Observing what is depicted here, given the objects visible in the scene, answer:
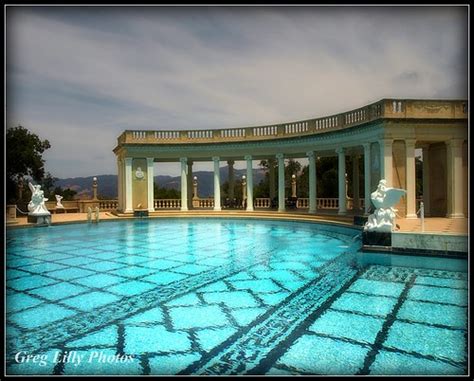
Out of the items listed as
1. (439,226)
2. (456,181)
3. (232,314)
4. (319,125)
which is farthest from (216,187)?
(232,314)

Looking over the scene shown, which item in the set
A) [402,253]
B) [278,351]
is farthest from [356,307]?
[402,253]

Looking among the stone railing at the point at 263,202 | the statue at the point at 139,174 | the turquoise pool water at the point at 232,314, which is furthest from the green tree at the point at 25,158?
the stone railing at the point at 263,202

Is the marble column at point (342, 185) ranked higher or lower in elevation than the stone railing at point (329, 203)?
higher

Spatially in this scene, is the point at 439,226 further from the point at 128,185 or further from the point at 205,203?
the point at 205,203

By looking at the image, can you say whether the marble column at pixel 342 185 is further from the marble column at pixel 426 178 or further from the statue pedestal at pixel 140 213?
the statue pedestal at pixel 140 213

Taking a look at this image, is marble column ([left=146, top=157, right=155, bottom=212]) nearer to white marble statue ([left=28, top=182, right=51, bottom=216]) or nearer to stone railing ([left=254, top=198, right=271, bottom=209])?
white marble statue ([left=28, top=182, right=51, bottom=216])

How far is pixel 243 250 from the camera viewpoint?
14.2 meters

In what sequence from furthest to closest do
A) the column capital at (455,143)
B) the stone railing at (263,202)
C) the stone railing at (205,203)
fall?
the stone railing at (205,203)
the stone railing at (263,202)
the column capital at (455,143)

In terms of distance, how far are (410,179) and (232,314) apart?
50.8 feet

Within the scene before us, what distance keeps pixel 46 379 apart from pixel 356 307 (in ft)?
18.8

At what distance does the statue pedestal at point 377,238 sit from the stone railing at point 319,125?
5.01 meters

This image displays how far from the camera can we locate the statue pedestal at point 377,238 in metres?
12.9

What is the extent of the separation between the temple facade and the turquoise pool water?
19.3ft

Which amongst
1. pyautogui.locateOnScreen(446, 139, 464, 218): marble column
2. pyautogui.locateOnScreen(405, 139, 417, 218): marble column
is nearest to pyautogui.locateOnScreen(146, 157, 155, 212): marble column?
pyautogui.locateOnScreen(405, 139, 417, 218): marble column
